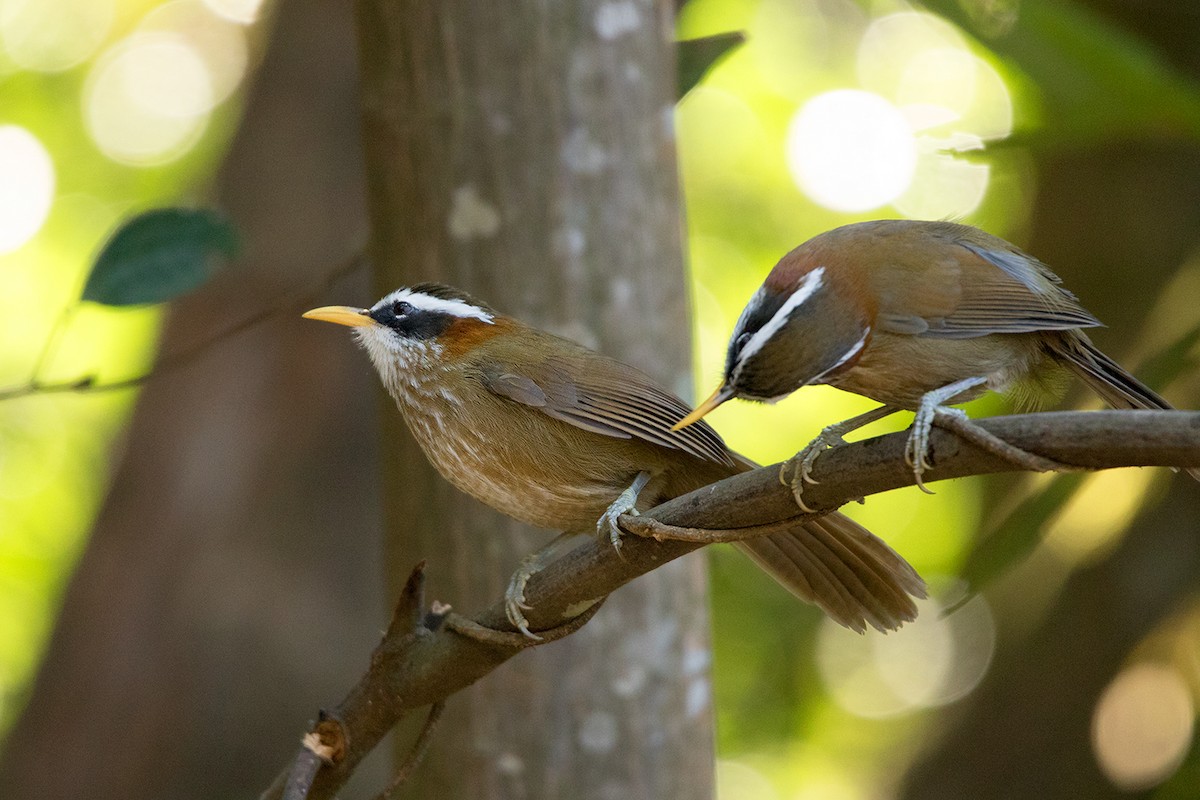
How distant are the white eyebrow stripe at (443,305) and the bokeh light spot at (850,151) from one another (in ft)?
15.0

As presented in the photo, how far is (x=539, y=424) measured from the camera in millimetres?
2822

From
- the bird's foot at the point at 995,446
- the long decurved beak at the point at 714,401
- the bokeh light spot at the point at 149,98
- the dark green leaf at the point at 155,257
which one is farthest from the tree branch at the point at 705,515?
the bokeh light spot at the point at 149,98

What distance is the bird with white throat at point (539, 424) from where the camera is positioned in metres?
2.65

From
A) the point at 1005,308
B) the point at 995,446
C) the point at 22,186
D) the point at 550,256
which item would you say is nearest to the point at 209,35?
the point at 22,186

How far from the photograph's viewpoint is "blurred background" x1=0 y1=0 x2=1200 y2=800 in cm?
469

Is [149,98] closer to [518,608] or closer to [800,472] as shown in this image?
[518,608]

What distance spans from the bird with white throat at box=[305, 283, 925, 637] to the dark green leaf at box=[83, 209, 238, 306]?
88 centimetres

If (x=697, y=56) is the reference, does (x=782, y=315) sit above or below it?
below

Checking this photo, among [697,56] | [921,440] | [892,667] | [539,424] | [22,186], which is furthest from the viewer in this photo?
[22,186]

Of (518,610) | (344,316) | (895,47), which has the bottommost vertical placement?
(518,610)

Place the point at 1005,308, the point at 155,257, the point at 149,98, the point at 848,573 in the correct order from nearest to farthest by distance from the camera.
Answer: the point at 1005,308 → the point at 848,573 → the point at 155,257 → the point at 149,98

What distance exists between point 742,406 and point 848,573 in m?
5.67

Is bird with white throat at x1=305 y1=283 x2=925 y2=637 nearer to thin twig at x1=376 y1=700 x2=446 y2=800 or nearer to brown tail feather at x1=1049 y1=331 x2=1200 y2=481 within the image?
thin twig at x1=376 y1=700 x2=446 y2=800

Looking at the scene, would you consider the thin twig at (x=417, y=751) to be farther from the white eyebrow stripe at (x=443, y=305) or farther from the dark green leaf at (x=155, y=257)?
the dark green leaf at (x=155, y=257)
